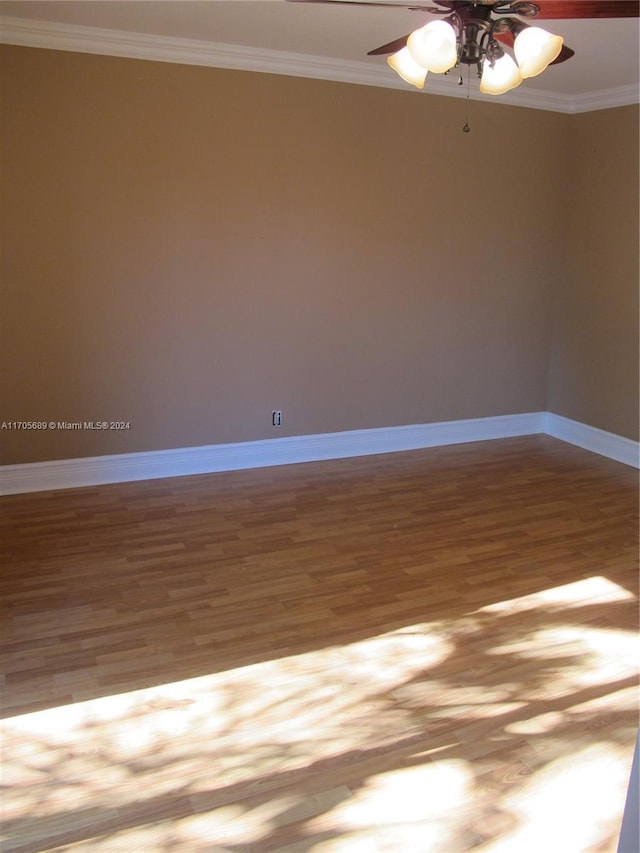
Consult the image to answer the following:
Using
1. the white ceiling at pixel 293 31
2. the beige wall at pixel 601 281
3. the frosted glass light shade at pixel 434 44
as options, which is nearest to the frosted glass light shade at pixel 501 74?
the frosted glass light shade at pixel 434 44

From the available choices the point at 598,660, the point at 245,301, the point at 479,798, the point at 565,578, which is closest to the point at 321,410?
the point at 245,301

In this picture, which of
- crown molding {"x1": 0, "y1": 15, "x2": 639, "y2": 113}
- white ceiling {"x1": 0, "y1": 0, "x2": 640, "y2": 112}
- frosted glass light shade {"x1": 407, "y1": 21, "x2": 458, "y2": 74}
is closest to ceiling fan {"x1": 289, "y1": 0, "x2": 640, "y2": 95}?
frosted glass light shade {"x1": 407, "y1": 21, "x2": 458, "y2": 74}

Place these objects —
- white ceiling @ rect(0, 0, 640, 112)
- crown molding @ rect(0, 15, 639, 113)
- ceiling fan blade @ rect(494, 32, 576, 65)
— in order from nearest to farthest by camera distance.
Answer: ceiling fan blade @ rect(494, 32, 576, 65) < white ceiling @ rect(0, 0, 640, 112) < crown molding @ rect(0, 15, 639, 113)

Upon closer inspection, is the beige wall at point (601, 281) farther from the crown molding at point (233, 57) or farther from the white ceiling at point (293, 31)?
the white ceiling at point (293, 31)

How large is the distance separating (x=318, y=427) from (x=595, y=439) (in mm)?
2021

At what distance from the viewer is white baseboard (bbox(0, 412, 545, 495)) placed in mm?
4078

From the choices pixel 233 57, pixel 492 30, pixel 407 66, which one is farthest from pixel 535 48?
pixel 233 57

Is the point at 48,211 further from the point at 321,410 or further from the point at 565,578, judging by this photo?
the point at 565,578

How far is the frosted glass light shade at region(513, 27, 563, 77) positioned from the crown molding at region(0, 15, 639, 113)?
7.09ft

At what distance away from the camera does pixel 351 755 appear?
2.17m

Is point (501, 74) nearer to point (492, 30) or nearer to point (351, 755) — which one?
point (492, 30)

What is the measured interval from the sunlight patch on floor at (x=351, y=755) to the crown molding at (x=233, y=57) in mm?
3050

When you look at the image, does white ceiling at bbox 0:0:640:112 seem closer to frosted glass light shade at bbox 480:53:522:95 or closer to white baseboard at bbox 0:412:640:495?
frosted glass light shade at bbox 480:53:522:95

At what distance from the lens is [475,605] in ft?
9.93
